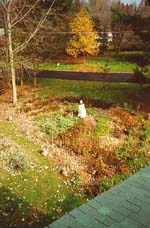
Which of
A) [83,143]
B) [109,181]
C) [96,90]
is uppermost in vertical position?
[96,90]

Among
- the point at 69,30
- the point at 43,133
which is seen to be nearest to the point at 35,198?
the point at 43,133

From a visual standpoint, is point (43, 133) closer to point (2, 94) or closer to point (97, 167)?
point (97, 167)

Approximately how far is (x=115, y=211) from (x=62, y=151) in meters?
10.3

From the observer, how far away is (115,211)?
5000 millimetres

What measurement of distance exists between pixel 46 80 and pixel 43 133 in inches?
561

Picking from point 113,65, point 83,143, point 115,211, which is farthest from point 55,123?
point 113,65

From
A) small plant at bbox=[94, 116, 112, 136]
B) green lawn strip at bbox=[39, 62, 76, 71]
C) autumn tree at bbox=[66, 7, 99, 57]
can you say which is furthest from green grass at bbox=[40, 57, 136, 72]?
small plant at bbox=[94, 116, 112, 136]

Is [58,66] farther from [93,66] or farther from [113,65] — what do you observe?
[113,65]

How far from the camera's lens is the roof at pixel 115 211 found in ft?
15.3

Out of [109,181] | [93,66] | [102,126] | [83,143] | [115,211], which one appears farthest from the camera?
[93,66]

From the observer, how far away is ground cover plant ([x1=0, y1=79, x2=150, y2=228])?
1157 centimetres

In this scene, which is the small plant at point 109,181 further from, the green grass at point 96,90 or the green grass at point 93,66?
the green grass at point 93,66

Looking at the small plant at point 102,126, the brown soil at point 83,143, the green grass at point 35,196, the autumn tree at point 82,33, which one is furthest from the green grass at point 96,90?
the autumn tree at point 82,33

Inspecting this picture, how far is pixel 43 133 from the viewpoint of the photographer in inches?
660
